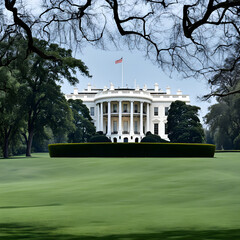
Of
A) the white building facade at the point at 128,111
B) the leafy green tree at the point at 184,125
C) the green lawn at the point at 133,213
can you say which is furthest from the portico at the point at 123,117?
the green lawn at the point at 133,213

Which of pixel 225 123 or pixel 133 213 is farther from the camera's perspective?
pixel 225 123

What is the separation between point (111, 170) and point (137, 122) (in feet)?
217

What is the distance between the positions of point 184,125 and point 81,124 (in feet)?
58.7

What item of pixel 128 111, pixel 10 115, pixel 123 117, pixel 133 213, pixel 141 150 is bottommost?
pixel 133 213

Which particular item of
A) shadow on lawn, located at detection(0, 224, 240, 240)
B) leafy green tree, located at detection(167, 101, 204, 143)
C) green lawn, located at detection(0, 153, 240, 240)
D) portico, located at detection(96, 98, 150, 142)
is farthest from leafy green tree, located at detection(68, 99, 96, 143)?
shadow on lawn, located at detection(0, 224, 240, 240)

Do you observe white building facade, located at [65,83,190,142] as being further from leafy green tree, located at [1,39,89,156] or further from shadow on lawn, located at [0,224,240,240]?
shadow on lawn, located at [0,224,240,240]

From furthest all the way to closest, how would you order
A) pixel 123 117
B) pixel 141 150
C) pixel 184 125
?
pixel 123 117
pixel 184 125
pixel 141 150

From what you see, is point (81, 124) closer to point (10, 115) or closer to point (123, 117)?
point (123, 117)

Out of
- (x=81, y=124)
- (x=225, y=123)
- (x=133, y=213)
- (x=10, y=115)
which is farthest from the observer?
(x=81, y=124)

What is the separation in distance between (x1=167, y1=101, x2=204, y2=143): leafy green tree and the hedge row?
29292mm

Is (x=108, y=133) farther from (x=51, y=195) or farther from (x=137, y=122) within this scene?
(x=51, y=195)

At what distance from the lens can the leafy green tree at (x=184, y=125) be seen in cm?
5972

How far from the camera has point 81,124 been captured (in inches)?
2542

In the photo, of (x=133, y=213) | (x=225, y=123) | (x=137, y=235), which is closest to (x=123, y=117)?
(x=225, y=123)
